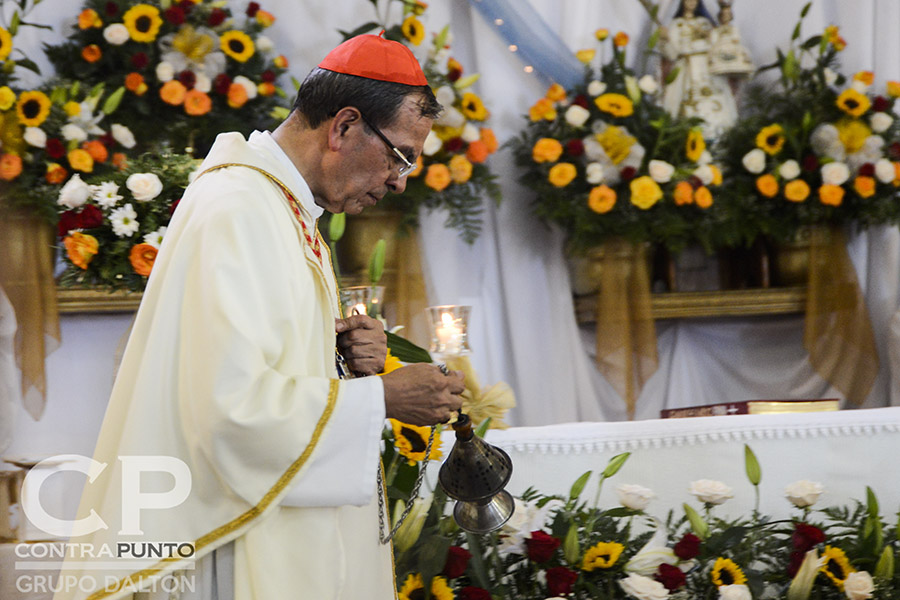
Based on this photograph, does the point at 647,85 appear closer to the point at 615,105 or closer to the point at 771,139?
the point at 615,105

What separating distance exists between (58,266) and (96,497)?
2.56 m

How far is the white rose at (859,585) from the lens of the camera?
6.20 feet

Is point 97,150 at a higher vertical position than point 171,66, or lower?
lower

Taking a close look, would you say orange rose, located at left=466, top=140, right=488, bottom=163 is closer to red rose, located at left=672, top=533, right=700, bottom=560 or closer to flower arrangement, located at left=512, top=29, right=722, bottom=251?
flower arrangement, located at left=512, top=29, right=722, bottom=251

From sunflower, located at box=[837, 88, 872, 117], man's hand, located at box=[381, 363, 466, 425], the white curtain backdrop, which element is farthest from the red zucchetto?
sunflower, located at box=[837, 88, 872, 117]

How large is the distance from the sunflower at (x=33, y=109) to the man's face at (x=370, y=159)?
2.10 metres

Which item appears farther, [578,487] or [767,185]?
[767,185]

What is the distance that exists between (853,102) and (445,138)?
1660 mm

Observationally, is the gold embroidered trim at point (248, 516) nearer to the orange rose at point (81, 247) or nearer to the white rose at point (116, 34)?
the orange rose at point (81, 247)

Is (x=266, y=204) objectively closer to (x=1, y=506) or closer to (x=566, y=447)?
(x=566, y=447)

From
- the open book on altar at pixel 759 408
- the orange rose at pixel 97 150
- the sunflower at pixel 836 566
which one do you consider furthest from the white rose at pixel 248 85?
the sunflower at pixel 836 566

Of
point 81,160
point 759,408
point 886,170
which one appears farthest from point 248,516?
point 886,170

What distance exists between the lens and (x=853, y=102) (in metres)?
3.80

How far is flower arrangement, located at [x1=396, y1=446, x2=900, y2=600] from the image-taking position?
1872mm
